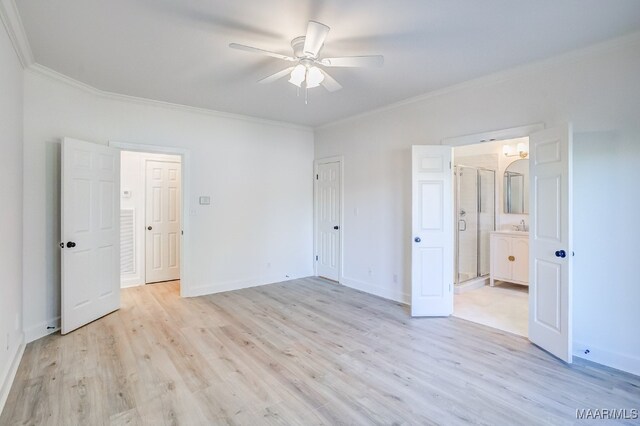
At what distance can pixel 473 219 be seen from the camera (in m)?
5.51

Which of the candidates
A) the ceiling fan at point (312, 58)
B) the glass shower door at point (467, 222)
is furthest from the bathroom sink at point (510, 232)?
the ceiling fan at point (312, 58)

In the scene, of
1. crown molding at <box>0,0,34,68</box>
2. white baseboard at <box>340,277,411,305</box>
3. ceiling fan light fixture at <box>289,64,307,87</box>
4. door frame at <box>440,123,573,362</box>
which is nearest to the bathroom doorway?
white baseboard at <box>340,277,411,305</box>

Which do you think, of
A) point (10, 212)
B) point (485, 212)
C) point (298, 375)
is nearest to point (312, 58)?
point (298, 375)

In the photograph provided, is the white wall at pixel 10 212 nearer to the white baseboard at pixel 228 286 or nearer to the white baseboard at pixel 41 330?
the white baseboard at pixel 41 330

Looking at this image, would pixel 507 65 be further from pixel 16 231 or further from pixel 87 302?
pixel 87 302

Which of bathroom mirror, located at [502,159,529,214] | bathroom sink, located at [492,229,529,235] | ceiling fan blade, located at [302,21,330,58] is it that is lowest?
bathroom sink, located at [492,229,529,235]

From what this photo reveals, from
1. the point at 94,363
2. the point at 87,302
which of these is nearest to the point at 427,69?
the point at 94,363

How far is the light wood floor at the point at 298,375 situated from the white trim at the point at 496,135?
209 centimetres

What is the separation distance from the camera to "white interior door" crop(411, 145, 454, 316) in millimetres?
3891

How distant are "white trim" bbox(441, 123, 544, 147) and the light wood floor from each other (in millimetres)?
2089

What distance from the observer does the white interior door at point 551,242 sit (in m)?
2.74

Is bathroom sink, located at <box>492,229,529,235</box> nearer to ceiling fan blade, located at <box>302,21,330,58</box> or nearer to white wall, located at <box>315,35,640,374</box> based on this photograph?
white wall, located at <box>315,35,640,374</box>

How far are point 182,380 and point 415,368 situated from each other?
1.88 metres

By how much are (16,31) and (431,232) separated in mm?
4331
